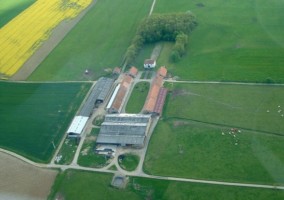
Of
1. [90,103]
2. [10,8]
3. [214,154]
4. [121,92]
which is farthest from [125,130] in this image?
[10,8]

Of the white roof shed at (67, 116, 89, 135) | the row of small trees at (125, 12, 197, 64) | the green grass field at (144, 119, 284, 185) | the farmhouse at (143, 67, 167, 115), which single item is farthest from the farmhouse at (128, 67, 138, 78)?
the green grass field at (144, 119, 284, 185)

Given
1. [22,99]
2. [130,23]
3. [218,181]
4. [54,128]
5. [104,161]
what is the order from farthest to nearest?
[130,23]
[22,99]
[54,128]
[104,161]
[218,181]

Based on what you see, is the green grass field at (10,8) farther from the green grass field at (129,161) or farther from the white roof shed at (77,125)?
the green grass field at (129,161)

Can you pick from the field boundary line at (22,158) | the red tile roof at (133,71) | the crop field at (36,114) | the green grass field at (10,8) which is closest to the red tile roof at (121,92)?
the red tile roof at (133,71)

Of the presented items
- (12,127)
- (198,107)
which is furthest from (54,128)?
(198,107)

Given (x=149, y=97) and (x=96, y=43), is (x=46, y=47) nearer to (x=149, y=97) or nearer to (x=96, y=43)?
(x=96, y=43)

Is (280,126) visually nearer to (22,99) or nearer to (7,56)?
(22,99)
